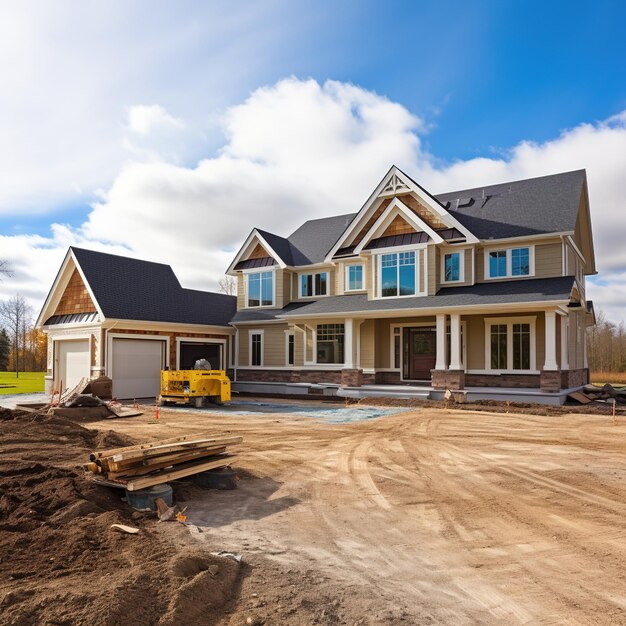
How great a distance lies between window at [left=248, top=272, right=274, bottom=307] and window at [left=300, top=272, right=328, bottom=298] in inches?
64.0

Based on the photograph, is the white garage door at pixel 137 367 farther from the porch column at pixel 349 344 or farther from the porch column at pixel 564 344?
the porch column at pixel 564 344

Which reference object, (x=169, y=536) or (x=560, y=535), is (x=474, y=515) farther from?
(x=169, y=536)

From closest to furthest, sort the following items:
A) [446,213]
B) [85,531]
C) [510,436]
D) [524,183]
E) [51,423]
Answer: [85,531] < [51,423] < [510,436] < [446,213] < [524,183]

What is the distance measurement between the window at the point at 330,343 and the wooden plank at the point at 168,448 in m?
15.4

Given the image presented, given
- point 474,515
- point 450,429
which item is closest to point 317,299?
point 450,429

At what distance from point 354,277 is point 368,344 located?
11.2 feet

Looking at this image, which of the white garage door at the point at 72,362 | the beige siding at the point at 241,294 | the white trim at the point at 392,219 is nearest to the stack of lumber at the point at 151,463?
the white trim at the point at 392,219

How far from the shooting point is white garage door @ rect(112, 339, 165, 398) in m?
22.8

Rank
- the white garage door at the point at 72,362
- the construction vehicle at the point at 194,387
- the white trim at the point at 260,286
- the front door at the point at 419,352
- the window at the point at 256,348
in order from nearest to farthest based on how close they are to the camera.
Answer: the construction vehicle at the point at 194,387
the front door at the point at 419,352
the white garage door at the point at 72,362
the window at the point at 256,348
the white trim at the point at 260,286

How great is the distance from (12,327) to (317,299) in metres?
52.9

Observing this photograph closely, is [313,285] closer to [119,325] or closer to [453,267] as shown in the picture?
[453,267]

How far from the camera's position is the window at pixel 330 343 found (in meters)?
24.3

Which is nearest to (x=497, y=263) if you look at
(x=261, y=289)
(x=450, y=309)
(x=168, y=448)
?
(x=450, y=309)

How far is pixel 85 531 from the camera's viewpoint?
18.1 ft
